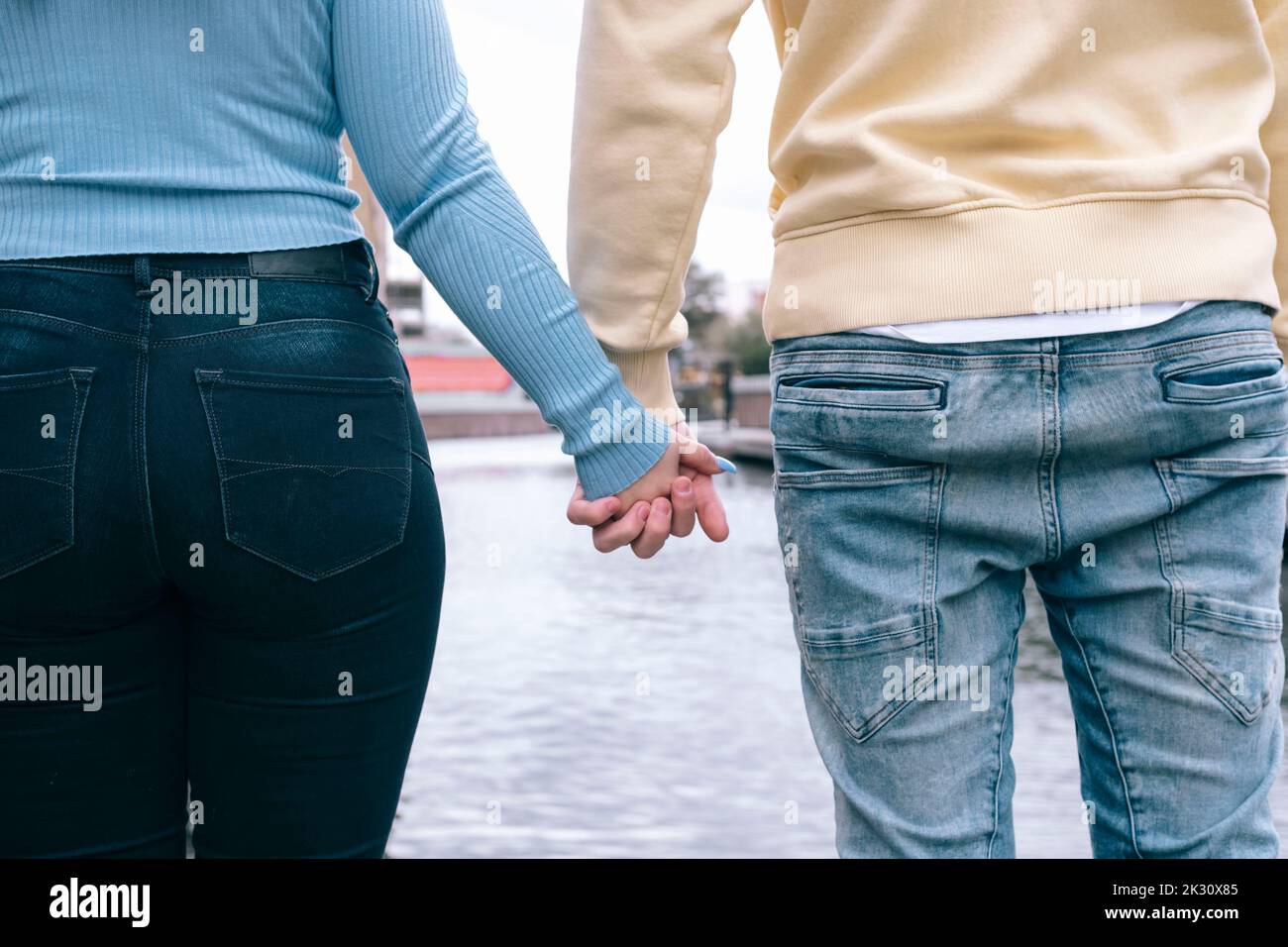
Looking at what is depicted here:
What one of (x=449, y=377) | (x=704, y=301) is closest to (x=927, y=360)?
(x=449, y=377)

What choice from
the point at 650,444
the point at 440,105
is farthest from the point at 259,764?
the point at 440,105

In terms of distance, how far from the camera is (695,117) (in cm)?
170

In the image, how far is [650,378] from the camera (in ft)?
6.10

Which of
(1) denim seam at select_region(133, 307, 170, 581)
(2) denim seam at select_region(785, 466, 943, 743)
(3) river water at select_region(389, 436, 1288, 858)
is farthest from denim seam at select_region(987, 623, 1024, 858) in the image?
(3) river water at select_region(389, 436, 1288, 858)

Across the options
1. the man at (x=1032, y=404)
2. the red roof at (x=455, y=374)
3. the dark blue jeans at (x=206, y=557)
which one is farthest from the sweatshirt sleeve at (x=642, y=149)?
the red roof at (x=455, y=374)

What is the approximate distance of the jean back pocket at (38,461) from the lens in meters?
1.35

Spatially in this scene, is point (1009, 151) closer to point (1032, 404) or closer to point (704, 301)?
point (1032, 404)

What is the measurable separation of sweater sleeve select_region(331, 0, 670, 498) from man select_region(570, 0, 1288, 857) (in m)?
0.26

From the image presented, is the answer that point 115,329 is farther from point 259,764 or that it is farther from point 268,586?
point 259,764

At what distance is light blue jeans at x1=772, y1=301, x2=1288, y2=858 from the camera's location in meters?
1.54

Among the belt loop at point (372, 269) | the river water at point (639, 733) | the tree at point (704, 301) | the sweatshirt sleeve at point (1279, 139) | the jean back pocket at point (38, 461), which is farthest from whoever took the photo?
the tree at point (704, 301)

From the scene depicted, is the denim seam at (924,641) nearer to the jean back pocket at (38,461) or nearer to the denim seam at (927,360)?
the denim seam at (927,360)

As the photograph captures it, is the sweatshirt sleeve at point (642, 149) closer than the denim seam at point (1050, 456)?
No
